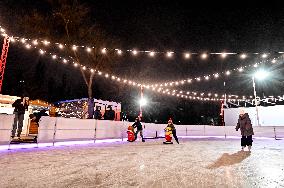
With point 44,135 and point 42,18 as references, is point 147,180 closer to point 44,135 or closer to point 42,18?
point 44,135

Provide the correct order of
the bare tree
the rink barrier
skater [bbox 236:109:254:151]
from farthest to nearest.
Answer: the bare tree < skater [bbox 236:109:254:151] < the rink barrier

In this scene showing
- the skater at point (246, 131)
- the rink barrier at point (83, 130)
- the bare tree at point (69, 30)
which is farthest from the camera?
the bare tree at point (69, 30)

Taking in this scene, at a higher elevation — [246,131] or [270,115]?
[270,115]

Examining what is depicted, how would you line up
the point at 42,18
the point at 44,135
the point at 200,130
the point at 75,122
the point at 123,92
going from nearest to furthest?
the point at 44,135, the point at 75,122, the point at 200,130, the point at 42,18, the point at 123,92

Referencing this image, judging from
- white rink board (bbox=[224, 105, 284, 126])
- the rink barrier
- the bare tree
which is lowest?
the rink barrier

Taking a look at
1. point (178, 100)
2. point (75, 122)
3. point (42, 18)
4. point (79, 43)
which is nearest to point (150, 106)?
point (178, 100)

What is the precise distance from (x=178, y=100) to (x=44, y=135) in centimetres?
3332

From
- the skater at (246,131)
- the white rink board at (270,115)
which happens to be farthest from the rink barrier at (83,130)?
the skater at (246,131)

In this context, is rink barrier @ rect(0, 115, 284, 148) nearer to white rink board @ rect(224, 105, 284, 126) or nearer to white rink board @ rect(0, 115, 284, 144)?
white rink board @ rect(0, 115, 284, 144)

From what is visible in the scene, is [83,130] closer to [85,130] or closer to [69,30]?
[85,130]

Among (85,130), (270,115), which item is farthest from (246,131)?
(270,115)

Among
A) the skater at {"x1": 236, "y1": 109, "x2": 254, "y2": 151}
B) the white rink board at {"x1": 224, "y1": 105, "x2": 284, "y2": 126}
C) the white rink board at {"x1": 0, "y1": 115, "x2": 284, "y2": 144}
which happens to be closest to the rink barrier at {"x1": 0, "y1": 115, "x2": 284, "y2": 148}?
the white rink board at {"x1": 0, "y1": 115, "x2": 284, "y2": 144}

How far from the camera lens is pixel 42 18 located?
21.8 m

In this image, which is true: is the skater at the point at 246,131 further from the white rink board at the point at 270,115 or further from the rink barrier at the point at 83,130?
the white rink board at the point at 270,115
